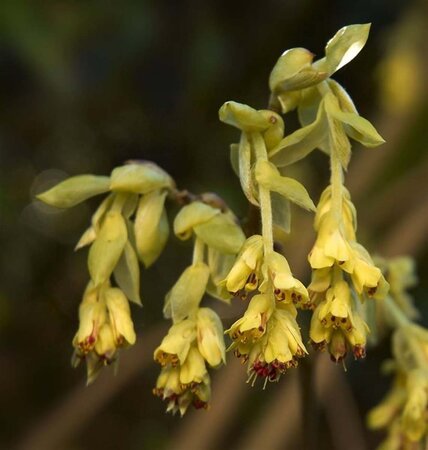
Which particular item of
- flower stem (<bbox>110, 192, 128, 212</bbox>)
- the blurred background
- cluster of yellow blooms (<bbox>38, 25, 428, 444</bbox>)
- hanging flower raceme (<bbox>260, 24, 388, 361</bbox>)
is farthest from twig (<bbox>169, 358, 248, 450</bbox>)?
hanging flower raceme (<bbox>260, 24, 388, 361</bbox>)

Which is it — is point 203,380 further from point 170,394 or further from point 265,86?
point 265,86

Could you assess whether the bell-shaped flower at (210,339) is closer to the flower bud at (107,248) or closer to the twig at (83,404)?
the flower bud at (107,248)

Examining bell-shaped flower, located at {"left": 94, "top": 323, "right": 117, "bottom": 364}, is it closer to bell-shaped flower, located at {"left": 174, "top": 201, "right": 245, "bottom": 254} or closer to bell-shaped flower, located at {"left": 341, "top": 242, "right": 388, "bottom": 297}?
Result: bell-shaped flower, located at {"left": 174, "top": 201, "right": 245, "bottom": 254}

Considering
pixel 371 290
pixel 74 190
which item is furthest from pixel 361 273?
pixel 74 190

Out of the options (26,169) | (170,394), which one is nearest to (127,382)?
(26,169)

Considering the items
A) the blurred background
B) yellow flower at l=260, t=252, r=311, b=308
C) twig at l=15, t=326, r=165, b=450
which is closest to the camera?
yellow flower at l=260, t=252, r=311, b=308

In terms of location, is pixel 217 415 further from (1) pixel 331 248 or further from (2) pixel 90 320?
(1) pixel 331 248

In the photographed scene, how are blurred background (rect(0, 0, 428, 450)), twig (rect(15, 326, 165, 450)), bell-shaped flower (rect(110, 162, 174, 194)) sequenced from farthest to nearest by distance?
1. twig (rect(15, 326, 165, 450))
2. blurred background (rect(0, 0, 428, 450))
3. bell-shaped flower (rect(110, 162, 174, 194))

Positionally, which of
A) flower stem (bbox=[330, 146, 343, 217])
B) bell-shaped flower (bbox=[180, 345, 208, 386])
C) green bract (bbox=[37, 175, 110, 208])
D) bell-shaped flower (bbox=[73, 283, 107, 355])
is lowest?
bell-shaped flower (bbox=[180, 345, 208, 386])
